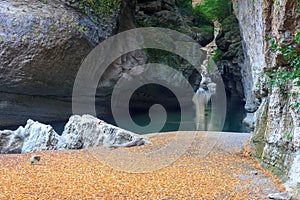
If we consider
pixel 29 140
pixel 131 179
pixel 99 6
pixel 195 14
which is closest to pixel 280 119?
pixel 131 179

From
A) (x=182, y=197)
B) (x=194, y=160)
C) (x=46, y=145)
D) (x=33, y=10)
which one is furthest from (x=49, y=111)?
(x=182, y=197)

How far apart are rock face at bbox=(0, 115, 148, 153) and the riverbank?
5.24ft

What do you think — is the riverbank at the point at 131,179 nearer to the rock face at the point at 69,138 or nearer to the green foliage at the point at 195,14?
the rock face at the point at 69,138

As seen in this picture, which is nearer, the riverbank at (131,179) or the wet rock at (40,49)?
the riverbank at (131,179)

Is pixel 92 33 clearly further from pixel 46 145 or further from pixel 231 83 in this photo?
pixel 231 83

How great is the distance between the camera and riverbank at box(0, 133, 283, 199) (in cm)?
454

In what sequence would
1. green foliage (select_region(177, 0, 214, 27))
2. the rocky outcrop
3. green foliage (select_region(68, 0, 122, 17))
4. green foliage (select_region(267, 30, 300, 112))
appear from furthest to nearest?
green foliage (select_region(177, 0, 214, 27)) → the rocky outcrop → green foliage (select_region(68, 0, 122, 17)) → green foliage (select_region(267, 30, 300, 112))

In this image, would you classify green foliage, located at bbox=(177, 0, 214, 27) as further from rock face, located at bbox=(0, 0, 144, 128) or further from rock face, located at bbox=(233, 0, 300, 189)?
rock face, located at bbox=(233, 0, 300, 189)

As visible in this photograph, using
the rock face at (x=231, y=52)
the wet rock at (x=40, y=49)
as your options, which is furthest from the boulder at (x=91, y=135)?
the rock face at (x=231, y=52)

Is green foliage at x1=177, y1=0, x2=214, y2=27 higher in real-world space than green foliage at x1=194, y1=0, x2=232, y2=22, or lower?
lower

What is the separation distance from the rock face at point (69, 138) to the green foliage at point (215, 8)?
62.5 feet

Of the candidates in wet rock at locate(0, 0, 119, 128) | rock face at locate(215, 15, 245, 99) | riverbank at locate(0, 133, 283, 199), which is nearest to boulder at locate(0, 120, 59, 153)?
riverbank at locate(0, 133, 283, 199)

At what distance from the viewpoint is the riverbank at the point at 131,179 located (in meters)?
4.54

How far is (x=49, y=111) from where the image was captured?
48.0ft
